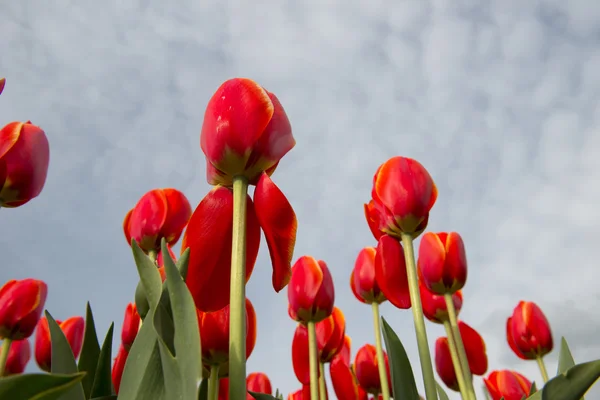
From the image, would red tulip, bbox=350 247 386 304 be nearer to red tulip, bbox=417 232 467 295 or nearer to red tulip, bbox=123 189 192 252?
red tulip, bbox=417 232 467 295

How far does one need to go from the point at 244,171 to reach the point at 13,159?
3.17 ft

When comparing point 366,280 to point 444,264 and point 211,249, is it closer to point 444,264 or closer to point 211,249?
point 444,264

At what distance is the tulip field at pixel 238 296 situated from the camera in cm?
69

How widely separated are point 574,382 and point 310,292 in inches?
61.9

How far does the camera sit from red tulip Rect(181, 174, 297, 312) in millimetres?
838

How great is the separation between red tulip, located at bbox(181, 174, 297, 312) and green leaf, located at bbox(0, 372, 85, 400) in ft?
1.03

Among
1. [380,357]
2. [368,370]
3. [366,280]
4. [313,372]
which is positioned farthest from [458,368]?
[368,370]

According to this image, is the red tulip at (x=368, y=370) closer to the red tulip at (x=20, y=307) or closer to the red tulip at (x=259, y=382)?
the red tulip at (x=259, y=382)

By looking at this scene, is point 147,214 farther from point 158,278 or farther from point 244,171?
point 158,278

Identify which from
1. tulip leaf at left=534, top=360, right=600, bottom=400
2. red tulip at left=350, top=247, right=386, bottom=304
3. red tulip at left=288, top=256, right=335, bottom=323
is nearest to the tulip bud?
red tulip at left=288, top=256, right=335, bottom=323

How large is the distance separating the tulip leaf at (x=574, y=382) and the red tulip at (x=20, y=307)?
7.50 ft

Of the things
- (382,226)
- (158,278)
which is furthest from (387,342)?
(158,278)

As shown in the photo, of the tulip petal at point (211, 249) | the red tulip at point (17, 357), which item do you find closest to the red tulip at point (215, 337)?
the tulip petal at point (211, 249)

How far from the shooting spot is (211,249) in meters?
0.88
